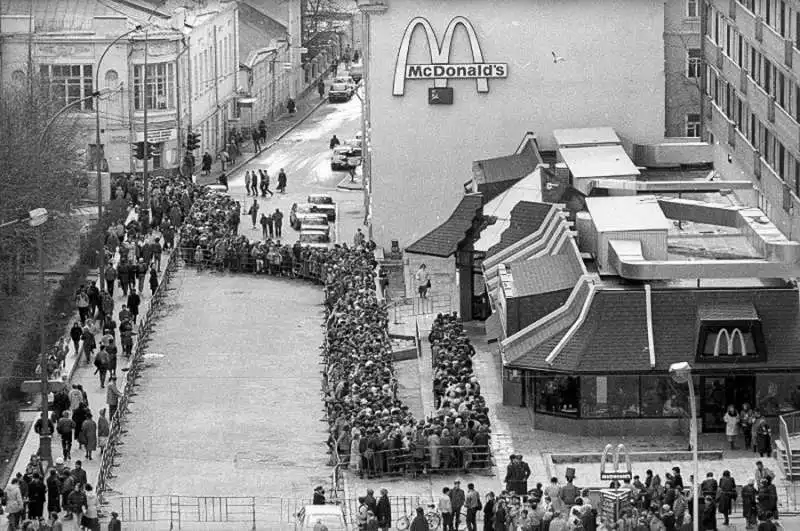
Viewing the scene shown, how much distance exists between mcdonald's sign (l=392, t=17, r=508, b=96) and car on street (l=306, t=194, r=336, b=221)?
405 inches

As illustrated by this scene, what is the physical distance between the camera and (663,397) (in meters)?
66.6

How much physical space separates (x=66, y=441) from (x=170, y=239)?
30518mm

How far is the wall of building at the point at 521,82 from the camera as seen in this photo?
3780 inches

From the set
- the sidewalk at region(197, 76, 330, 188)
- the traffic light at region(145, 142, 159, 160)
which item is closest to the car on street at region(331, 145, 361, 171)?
the sidewalk at region(197, 76, 330, 188)

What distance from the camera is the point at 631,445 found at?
2594 inches

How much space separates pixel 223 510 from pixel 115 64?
185 ft

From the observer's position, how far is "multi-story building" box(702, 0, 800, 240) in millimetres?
80625

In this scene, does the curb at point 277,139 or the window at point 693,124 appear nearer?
the window at point 693,124

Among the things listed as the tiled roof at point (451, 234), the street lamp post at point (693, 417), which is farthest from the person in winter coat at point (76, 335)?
the street lamp post at point (693, 417)

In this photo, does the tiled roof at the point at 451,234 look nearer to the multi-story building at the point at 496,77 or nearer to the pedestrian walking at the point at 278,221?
the multi-story building at the point at 496,77

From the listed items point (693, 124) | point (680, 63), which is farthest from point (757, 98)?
point (693, 124)

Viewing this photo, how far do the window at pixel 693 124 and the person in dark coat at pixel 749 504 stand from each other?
156 ft

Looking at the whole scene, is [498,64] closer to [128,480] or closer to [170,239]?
[170,239]

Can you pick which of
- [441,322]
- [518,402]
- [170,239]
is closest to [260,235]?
[170,239]
